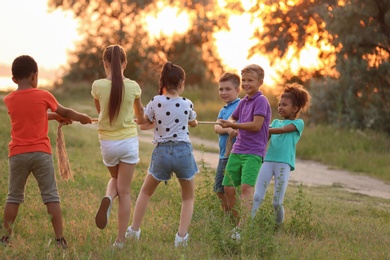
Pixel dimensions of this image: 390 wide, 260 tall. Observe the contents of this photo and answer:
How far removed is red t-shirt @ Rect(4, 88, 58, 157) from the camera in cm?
612

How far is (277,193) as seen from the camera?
7.41 meters

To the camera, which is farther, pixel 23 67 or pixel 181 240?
pixel 181 240

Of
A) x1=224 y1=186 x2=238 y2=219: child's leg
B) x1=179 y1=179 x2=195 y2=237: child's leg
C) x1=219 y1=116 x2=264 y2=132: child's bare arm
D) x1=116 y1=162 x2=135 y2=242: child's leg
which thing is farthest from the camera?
x1=224 y1=186 x2=238 y2=219: child's leg

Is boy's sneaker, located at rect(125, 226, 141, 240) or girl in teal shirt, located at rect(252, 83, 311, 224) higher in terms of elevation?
girl in teal shirt, located at rect(252, 83, 311, 224)

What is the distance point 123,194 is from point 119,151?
1.33 ft

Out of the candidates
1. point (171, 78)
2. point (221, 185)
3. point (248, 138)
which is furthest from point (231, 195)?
point (171, 78)

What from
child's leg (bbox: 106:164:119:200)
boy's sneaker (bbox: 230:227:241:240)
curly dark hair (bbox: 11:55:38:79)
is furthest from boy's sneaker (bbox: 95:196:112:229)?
curly dark hair (bbox: 11:55:38:79)

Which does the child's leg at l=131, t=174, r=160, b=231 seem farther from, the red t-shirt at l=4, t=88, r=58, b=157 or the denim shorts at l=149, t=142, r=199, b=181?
the red t-shirt at l=4, t=88, r=58, b=157

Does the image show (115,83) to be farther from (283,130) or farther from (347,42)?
(347,42)

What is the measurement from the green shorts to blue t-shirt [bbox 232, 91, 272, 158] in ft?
0.17

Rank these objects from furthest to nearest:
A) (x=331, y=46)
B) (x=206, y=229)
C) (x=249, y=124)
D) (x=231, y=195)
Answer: (x=331, y=46)
(x=231, y=195)
(x=249, y=124)
(x=206, y=229)

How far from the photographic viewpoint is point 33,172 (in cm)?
619

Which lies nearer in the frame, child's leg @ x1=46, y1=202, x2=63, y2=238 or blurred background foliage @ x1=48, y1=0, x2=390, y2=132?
child's leg @ x1=46, y1=202, x2=63, y2=238

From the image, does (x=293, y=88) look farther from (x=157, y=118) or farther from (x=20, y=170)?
(x=20, y=170)
